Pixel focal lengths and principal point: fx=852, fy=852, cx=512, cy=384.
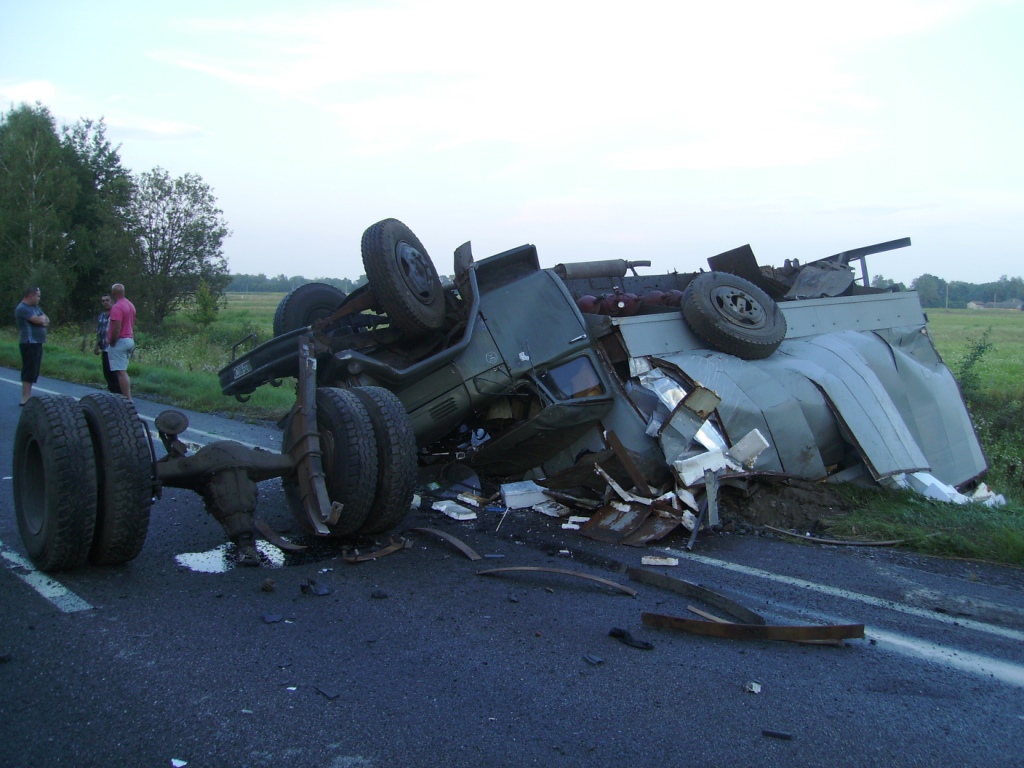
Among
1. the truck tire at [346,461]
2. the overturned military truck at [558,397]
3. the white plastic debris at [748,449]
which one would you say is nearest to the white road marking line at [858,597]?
the overturned military truck at [558,397]

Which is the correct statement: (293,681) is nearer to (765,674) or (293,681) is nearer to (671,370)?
(765,674)

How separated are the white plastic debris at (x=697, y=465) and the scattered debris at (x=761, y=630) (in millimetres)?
2077

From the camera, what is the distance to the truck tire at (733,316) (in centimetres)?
685

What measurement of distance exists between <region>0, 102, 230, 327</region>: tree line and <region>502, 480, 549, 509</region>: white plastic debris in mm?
29778

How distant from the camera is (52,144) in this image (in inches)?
1394

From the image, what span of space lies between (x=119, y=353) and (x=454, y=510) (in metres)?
6.25

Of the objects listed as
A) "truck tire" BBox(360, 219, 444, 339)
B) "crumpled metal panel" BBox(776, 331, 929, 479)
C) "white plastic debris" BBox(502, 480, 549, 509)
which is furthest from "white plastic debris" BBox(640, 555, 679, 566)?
"truck tire" BBox(360, 219, 444, 339)

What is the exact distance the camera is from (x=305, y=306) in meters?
7.80

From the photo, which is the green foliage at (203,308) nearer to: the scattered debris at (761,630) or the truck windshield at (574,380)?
the truck windshield at (574,380)

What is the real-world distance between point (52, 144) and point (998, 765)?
40.3m

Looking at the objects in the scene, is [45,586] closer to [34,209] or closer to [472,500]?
[472,500]

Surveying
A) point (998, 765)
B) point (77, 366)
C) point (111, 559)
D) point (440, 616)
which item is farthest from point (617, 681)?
point (77, 366)

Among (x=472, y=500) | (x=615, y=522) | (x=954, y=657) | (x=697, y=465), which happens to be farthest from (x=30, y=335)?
(x=954, y=657)

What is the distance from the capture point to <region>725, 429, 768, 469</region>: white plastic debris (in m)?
6.10
